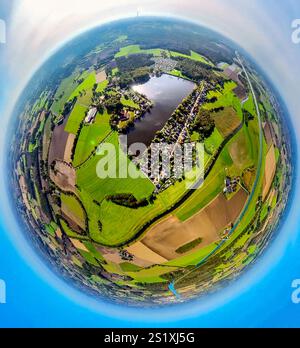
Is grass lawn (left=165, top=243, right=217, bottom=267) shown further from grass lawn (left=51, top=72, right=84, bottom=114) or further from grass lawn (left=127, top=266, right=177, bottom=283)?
grass lawn (left=51, top=72, right=84, bottom=114)

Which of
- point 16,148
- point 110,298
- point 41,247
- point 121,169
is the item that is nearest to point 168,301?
point 110,298

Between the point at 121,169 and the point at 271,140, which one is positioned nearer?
the point at 121,169

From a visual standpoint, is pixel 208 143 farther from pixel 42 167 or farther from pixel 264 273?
pixel 264 273

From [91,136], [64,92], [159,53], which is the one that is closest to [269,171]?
[159,53]

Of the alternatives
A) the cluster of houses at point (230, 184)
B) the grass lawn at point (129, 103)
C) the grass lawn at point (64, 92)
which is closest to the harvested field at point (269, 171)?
the cluster of houses at point (230, 184)

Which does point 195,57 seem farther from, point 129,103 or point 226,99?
point 129,103
